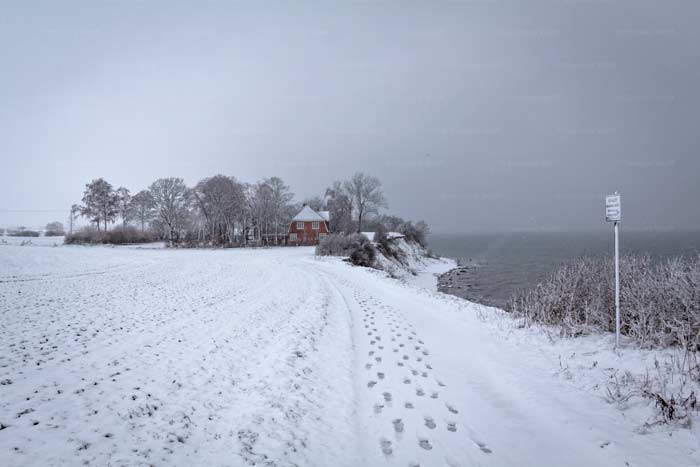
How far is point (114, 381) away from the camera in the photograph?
5023mm

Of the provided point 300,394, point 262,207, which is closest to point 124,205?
point 262,207

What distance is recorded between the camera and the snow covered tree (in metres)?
55.7

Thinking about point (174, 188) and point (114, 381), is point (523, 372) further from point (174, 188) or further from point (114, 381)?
point (174, 188)

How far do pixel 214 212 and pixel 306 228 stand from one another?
16280 millimetres

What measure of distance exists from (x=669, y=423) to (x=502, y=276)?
31.4 meters

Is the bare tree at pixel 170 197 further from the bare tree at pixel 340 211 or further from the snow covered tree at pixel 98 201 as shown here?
the bare tree at pixel 340 211

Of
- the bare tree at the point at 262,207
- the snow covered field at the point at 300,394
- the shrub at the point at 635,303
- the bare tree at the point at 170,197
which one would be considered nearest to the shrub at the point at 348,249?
the snow covered field at the point at 300,394

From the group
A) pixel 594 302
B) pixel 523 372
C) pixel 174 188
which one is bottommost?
pixel 523 372

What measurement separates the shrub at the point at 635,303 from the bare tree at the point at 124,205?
249ft

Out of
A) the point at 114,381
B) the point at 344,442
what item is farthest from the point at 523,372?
the point at 114,381

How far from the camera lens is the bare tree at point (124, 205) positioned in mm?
61159

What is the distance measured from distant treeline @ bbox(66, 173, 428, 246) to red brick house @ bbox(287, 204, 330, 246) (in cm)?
327

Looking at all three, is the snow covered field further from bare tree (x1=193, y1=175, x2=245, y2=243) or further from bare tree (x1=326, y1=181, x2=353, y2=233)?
bare tree (x1=326, y1=181, x2=353, y2=233)

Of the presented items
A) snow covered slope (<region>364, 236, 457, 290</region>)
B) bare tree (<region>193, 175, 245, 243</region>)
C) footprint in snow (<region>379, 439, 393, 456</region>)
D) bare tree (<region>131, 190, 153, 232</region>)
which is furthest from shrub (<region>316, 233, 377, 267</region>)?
bare tree (<region>131, 190, 153, 232</region>)
